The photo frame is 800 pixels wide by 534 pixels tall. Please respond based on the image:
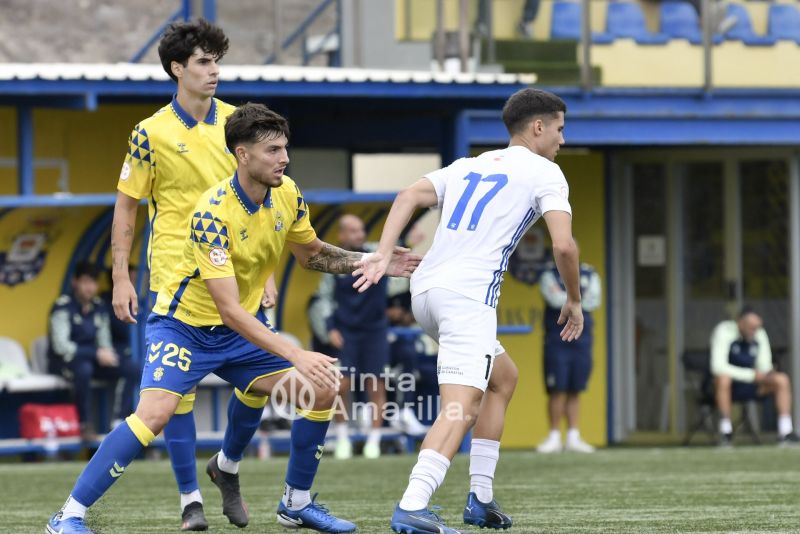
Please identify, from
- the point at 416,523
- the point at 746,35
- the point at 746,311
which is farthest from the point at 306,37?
the point at 416,523

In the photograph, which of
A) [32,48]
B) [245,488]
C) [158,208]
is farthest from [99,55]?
[158,208]

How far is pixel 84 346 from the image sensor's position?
13180 millimetres

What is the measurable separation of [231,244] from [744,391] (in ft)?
32.2

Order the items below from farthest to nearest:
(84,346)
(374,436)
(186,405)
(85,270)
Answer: (374,436) → (85,270) → (84,346) → (186,405)

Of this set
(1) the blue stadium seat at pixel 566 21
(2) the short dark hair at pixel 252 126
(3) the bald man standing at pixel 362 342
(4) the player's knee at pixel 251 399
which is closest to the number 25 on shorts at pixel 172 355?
(4) the player's knee at pixel 251 399

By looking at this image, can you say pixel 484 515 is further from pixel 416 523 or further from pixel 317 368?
pixel 317 368

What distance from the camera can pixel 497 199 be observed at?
6.20 metres

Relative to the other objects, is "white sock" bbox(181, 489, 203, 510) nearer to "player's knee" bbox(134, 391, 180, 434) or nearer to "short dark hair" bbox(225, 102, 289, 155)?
"player's knee" bbox(134, 391, 180, 434)

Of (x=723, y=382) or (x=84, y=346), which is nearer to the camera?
(x=84, y=346)

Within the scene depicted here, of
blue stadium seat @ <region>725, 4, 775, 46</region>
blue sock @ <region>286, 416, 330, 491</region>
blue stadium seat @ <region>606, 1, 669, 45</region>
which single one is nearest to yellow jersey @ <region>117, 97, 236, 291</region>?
blue sock @ <region>286, 416, 330, 491</region>

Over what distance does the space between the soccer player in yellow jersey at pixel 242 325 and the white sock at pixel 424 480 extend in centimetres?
40

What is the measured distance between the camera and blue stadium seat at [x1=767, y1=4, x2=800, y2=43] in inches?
614

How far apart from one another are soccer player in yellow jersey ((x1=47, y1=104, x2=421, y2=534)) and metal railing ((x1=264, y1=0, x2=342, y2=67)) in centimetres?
809

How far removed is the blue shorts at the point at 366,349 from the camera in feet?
43.6
